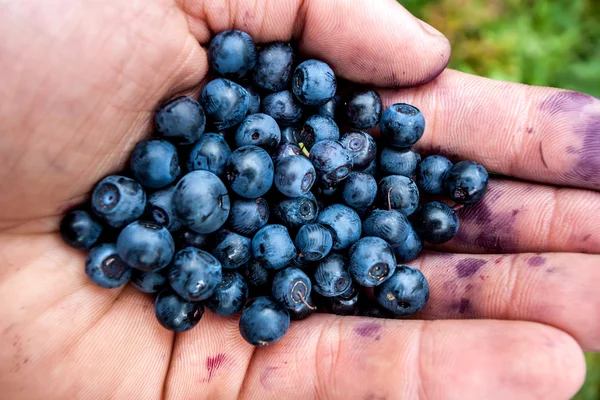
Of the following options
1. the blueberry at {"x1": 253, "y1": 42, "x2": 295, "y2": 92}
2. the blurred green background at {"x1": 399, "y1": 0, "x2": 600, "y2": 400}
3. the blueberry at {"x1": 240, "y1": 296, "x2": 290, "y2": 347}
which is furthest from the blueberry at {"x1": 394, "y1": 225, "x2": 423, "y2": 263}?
the blurred green background at {"x1": 399, "y1": 0, "x2": 600, "y2": 400}

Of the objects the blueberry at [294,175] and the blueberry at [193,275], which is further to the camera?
the blueberry at [294,175]

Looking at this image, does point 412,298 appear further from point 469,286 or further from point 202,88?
point 202,88

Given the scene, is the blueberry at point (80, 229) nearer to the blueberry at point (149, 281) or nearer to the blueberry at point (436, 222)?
the blueberry at point (149, 281)

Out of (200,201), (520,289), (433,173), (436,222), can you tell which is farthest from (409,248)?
(200,201)

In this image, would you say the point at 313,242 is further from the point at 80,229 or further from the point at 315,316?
the point at 80,229

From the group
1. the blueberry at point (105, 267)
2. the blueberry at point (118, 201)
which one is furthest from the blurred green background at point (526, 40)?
the blueberry at point (105, 267)

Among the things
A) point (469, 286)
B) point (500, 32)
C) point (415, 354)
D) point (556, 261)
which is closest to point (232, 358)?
point (415, 354)
